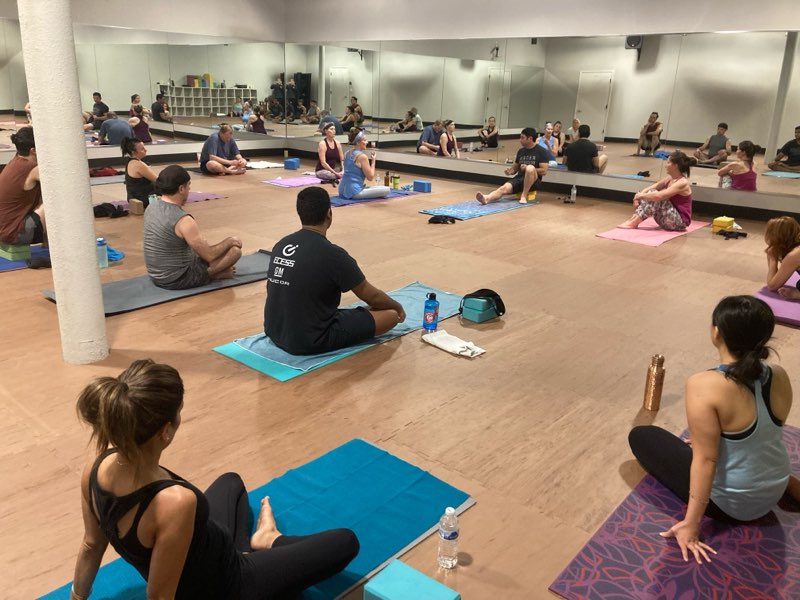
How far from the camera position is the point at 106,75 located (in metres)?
10.5

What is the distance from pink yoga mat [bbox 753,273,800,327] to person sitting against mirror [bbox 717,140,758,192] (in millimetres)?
3472

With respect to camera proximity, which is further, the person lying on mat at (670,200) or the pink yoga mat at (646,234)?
the person lying on mat at (670,200)

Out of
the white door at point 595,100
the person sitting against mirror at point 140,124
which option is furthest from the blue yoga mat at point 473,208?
the person sitting against mirror at point 140,124

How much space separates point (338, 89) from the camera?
1267 centimetres

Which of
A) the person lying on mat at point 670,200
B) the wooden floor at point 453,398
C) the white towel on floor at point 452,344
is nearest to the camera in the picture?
the wooden floor at point 453,398

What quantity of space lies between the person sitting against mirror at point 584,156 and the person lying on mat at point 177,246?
248 inches

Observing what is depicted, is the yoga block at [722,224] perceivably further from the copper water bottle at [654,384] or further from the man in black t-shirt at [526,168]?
the copper water bottle at [654,384]

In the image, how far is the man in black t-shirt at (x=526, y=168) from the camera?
918 cm

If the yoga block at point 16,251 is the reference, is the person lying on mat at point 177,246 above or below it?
above

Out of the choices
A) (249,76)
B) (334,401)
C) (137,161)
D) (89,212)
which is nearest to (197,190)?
(137,161)

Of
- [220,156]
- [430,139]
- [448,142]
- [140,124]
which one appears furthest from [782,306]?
[140,124]

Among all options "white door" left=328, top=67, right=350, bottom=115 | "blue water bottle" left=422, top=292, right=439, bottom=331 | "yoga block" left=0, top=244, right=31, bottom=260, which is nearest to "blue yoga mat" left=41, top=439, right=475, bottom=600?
"blue water bottle" left=422, top=292, right=439, bottom=331

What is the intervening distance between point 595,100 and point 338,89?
5207mm

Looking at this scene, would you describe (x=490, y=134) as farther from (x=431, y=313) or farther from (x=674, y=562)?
(x=674, y=562)
